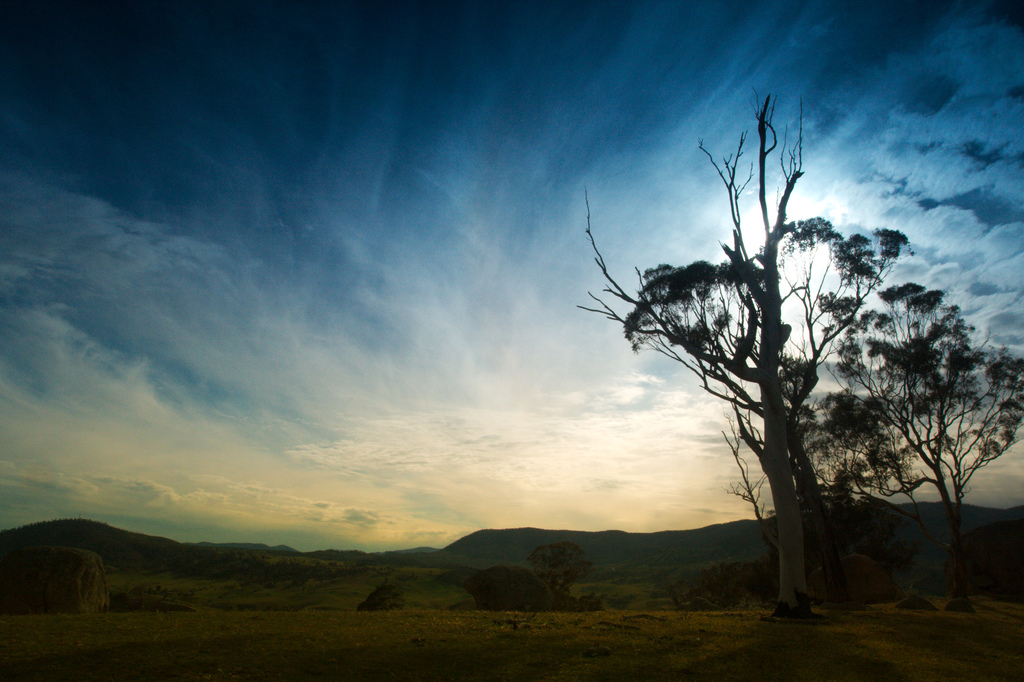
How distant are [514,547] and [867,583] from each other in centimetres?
15615

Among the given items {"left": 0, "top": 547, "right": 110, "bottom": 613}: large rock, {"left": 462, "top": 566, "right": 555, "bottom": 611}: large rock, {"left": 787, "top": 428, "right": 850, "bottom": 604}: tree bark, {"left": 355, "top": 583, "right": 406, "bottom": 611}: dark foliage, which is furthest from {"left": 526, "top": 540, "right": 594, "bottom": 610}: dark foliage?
{"left": 0, "top": 547, "right": 110, "bottom": 613}: large rock

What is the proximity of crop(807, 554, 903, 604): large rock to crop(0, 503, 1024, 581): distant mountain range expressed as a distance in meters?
6.36

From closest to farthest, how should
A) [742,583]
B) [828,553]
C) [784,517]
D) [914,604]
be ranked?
[784,517] < [914,604] < [828,553] < [742,583]

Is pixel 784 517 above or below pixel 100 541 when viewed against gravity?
below

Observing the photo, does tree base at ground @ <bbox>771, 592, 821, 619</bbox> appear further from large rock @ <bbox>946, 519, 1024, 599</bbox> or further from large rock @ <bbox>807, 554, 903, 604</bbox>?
large rock @ <bbox>946, 519, 1024, 599</bbox>

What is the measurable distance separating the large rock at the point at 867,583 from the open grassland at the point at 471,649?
45.8 ft

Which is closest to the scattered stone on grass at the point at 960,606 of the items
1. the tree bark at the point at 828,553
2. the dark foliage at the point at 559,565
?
the tree bark at the point at 828,553

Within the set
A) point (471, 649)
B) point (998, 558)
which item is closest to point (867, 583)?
point (998, 558)

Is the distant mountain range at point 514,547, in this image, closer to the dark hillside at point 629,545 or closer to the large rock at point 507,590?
the dark hillside at point 629,545

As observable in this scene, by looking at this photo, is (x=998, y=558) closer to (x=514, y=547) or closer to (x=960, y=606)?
(x=960, y=606)

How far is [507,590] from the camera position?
22.3 metres

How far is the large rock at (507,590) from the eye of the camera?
2200 centimetres

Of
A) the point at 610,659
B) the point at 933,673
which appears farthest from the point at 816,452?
the point at 610,659

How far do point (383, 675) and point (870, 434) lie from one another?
35.0 m
